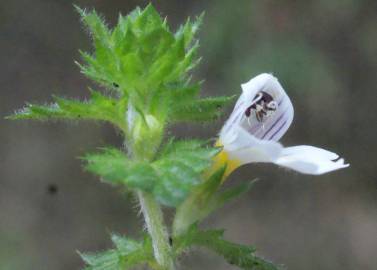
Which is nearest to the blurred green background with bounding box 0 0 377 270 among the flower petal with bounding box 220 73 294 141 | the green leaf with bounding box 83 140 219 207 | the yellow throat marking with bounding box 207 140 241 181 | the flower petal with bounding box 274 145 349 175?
the flower petal with bounding box 220 73 294 141

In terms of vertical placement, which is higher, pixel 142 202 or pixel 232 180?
pixel 232 180

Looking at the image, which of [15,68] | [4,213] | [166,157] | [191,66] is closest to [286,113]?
[191,66]

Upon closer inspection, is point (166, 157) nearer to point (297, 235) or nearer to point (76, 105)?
point (76, 105)

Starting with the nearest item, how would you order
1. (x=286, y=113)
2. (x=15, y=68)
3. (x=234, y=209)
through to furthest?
(x=286, y=113)
(x=234, y=209)
(x=15, y=68)

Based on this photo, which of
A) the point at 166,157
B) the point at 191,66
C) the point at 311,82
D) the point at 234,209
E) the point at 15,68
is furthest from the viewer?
the point at 15,68

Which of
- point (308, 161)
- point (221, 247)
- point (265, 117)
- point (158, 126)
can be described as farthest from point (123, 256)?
point (265, 117)

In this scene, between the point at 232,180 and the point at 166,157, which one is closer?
the point at 166,157
